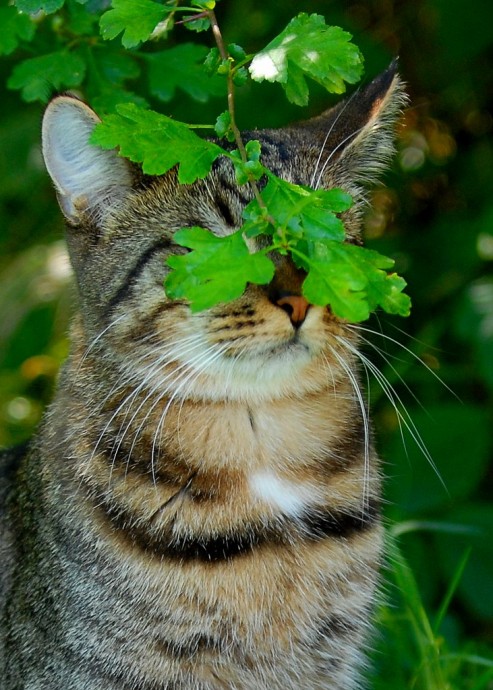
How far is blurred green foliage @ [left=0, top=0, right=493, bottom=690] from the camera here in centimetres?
350

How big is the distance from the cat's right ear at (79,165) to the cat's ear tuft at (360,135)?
0.47 metres

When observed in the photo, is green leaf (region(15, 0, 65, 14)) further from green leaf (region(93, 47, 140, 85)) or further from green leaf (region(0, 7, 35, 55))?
green leaf (region(93, 47, 140, 85))

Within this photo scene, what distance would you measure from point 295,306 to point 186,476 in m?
0.52

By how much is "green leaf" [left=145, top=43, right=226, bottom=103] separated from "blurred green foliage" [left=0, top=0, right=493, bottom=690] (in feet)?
0.81

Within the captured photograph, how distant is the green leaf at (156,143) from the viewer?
1.85 metres

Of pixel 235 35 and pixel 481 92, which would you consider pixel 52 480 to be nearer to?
pixel 235 35

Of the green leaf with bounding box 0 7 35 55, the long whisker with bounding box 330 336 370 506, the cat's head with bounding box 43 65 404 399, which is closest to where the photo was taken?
the cat's head with bounding box 43 65 404 399

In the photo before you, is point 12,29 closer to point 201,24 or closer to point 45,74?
point 45,74

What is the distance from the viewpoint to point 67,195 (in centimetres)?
233

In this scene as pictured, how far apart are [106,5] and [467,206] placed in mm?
2475

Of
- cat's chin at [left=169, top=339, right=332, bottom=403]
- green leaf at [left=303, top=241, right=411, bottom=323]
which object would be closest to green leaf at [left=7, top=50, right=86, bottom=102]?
cat's chin at [left=169, top=339, right=332, bottom=403]

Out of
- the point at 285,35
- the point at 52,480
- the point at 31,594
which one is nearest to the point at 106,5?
the point at 285,35

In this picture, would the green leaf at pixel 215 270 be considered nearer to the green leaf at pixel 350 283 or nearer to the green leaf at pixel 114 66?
the green leaf at pixel 350 283

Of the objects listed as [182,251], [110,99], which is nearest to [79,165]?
[182,251]
